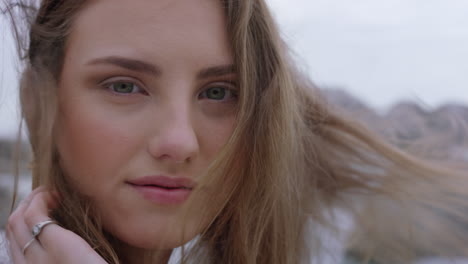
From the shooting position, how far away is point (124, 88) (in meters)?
1.02

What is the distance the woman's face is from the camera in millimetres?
974

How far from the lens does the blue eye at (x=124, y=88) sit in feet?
3.32

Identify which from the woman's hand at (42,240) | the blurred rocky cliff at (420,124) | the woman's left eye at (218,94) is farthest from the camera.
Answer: the blurred rocky cliff at (420,124)

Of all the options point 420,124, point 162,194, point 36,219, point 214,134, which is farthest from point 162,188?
point 420,124

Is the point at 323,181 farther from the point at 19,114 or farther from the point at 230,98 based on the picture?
the point at 19,114

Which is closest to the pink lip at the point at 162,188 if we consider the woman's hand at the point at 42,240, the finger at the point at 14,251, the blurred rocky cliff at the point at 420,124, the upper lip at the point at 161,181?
the upper lip at the point at 161,181

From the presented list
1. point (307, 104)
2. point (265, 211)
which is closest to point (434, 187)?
point (307, 104)

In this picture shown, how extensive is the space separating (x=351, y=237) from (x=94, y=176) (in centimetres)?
90

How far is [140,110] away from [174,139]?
0.10m

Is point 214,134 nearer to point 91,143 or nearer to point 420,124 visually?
point 91,143

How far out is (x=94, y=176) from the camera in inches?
39.2

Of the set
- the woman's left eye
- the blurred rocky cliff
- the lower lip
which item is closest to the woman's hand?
the lower lip

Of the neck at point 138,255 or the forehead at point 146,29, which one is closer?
the forehead at point 146,29

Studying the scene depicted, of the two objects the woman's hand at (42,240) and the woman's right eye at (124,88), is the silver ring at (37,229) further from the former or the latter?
the woman's right eye at (124,88)
